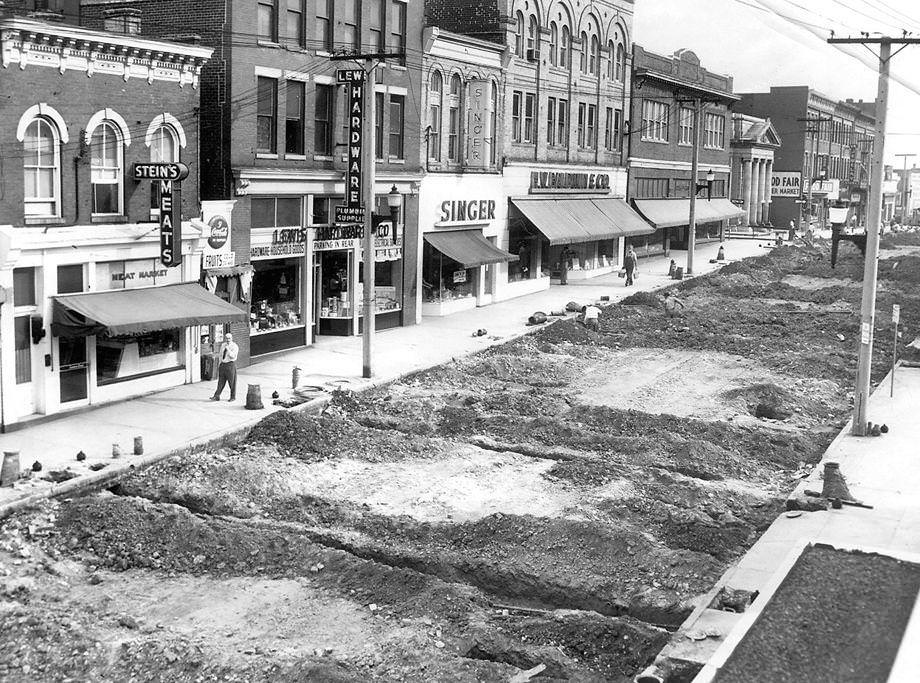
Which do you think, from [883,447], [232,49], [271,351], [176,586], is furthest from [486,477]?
[232,49]

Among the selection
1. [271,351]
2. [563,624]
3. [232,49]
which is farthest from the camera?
[271,351]

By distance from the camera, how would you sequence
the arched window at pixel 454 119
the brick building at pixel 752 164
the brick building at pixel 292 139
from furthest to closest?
the brick building at pixel 752 164 < the arched window at pixel 454 119 < the brick building at pixel 292 139

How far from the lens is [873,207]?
874 inches

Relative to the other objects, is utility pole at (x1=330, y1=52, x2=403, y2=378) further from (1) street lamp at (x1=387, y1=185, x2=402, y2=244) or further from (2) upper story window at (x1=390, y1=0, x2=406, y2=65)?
(2) upper story window at (x1=390, y1=0, x2=406, y2=65)

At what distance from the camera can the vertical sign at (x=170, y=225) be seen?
79.7 ft

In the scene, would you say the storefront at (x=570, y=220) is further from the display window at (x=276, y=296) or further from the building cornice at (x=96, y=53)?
the building cornice at (x=96, y=53)

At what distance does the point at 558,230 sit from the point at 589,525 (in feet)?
104

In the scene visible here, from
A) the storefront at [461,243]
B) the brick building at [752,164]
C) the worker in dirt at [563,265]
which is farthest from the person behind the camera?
the brick building at [752,164]

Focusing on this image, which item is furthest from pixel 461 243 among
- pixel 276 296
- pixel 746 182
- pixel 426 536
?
pixel 746 182

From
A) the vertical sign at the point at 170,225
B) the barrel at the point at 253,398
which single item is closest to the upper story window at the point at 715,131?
the vertical sign at the point at 170,225

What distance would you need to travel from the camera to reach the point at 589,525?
1580 centimetres

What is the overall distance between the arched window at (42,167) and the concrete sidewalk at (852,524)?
50.9 ft

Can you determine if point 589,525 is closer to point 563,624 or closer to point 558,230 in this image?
point 563,624

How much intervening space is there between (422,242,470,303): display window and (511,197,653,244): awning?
17.9 ft
